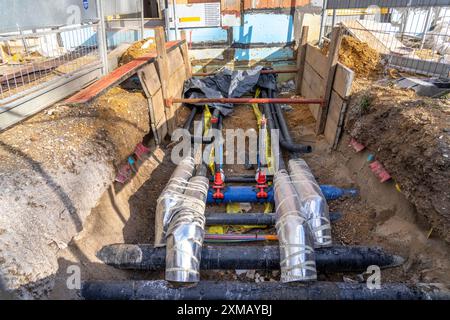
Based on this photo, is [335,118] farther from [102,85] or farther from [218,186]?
[102,85]

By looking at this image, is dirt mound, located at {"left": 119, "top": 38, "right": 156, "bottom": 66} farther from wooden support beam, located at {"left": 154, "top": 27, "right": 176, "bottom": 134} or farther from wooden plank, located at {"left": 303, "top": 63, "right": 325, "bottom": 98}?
wooden plank, located at {"left": 303, "top": 63, "right": 325, "bottom": 98}

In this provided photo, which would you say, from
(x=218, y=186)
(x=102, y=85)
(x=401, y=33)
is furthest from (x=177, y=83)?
(x=401, y=33)

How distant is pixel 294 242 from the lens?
2.76m

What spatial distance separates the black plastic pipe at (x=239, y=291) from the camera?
2.42m

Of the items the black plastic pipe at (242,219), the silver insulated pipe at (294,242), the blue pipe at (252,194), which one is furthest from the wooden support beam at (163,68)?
the silver insulated pipe at (294,242)

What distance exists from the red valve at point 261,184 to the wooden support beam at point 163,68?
2380 millimetres

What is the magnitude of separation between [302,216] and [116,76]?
371 cm

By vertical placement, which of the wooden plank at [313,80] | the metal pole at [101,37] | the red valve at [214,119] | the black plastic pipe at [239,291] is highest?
the metal pole at [101,37]

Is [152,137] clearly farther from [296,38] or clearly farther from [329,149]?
[296,38]

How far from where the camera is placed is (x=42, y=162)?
283cm

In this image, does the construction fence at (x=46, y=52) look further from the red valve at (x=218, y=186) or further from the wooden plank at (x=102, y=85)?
the red valve at (x=218, y=186)

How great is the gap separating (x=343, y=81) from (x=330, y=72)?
46cm
